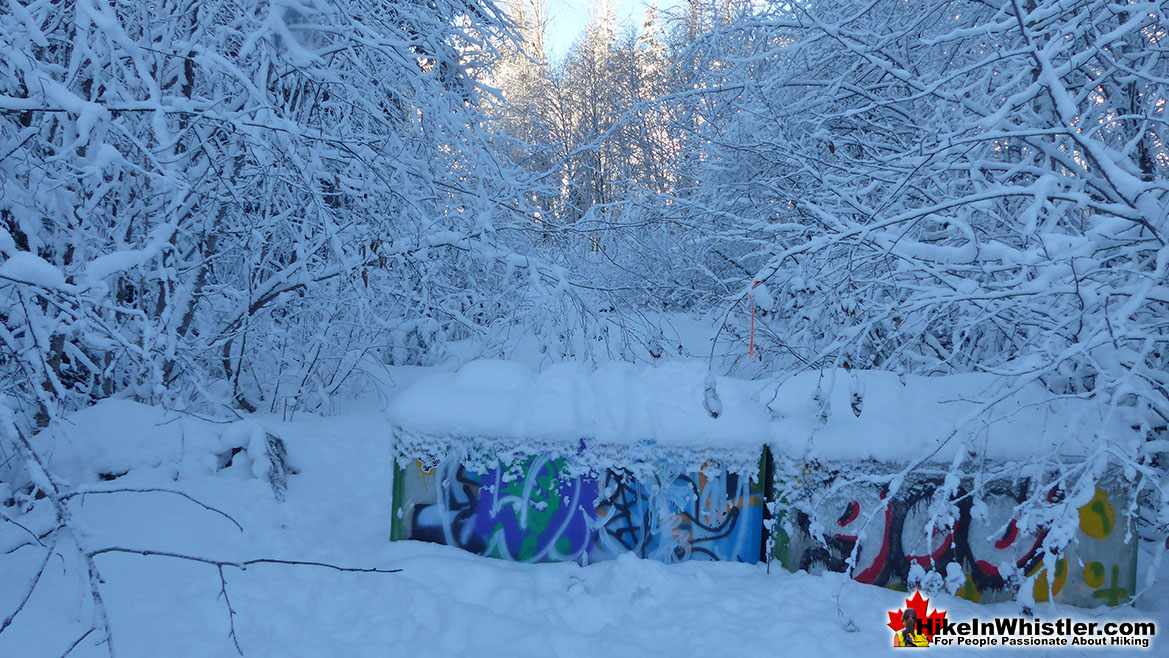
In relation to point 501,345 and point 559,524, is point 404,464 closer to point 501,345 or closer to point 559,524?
point 559,524

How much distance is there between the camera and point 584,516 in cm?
431

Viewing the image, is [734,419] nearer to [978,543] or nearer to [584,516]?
[584,516]

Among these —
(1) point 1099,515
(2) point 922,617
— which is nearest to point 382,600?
(2) point 922,617

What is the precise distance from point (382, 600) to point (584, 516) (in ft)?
4.08

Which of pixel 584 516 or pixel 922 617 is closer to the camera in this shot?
pixel 922 617

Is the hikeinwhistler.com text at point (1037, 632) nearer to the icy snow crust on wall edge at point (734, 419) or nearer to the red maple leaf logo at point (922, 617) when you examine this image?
the red maple leaf logo at point (922, 617)

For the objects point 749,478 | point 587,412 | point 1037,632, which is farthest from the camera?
point 587,412

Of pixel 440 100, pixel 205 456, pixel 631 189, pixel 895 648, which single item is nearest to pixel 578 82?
pixel 631 189

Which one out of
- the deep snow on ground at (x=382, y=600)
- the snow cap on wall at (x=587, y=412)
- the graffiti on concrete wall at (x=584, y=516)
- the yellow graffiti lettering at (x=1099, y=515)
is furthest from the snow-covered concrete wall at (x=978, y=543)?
the snow cap on wall at (x=587, y=412)

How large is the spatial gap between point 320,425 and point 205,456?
2373 millimetres

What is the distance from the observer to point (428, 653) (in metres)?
3.38

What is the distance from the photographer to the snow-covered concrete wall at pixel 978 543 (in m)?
3.95

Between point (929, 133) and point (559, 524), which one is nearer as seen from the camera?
point (559, 524)

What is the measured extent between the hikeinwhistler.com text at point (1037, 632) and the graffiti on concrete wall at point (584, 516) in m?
1.09
